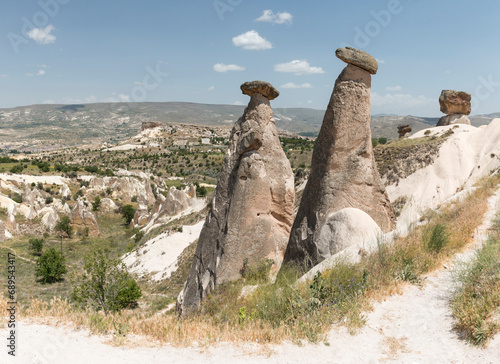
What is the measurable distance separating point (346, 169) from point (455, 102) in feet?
80.5

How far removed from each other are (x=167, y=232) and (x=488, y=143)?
22614 mm

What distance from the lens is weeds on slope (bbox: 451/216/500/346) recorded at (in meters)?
3.88

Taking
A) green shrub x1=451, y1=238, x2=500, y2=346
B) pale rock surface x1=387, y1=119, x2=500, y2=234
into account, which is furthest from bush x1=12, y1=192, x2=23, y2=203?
green shrub x1=451, y1=238, x2=500, y2=346

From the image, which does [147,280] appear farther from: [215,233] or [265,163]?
[265,163]

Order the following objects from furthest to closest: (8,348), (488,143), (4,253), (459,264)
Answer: (4,253) < (488,143) < (459,264) < (8,348)

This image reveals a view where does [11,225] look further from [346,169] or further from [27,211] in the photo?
[346,169]

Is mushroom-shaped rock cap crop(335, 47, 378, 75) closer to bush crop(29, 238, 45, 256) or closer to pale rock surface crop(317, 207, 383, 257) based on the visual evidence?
pale rock surface crop(317, 207, 383, 257)

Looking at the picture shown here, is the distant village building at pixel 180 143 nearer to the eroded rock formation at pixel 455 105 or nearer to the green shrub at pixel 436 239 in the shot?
the eroded rock formation at pixel 455 105

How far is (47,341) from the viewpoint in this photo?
4.54 metres

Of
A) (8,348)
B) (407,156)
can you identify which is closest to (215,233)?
(8,348)

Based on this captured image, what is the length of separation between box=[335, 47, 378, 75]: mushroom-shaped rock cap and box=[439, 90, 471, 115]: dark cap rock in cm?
2307

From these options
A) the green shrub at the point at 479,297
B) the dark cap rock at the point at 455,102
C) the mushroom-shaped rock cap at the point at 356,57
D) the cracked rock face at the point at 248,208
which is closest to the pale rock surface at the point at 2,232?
the cracked rock face at the point at 248,208

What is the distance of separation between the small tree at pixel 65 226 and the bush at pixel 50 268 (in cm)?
1133

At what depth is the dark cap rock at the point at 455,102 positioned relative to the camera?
89.3 feet
